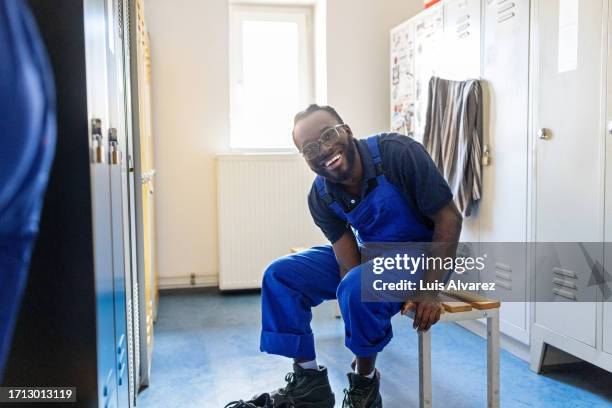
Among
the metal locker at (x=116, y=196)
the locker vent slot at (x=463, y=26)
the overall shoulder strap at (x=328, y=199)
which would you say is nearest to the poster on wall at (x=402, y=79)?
the locker vent slot at (x=463, y=26)

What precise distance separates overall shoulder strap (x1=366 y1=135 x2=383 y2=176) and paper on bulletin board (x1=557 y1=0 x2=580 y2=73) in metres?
0.85

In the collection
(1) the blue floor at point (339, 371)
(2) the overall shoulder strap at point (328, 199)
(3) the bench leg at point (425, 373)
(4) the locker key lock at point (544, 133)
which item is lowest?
(1) the blue floor at point (339, 371)

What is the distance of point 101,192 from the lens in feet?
3.36

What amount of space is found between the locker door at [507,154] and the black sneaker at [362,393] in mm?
923

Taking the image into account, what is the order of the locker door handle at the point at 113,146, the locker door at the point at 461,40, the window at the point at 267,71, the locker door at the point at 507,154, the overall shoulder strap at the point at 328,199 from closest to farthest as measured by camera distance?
the locker door handle at the point at 113,146 < the overall shoulder strap at the point at 328,199 < the locker door at the point at 507,154 < the locker door at the point at 461,40 < the window at the point at 267,71

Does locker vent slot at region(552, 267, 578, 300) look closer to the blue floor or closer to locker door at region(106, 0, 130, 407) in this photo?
the blue floor

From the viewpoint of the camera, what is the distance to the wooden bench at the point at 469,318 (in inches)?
66.9

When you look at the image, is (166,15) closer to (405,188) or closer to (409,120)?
(409,120)

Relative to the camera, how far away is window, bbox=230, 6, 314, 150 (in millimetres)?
3936

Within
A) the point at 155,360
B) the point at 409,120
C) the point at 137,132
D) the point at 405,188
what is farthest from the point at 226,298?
the point at 405,188

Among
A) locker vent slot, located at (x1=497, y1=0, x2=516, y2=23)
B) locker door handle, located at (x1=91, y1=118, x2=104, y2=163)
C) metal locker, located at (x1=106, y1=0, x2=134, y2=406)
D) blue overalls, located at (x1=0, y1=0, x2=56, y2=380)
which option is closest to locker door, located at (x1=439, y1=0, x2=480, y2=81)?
locker vent slot, located at (x1=497, y1=0, x2=516, y2=23)

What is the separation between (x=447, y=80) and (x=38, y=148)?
7.79 ft

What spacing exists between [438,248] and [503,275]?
37.8 inches

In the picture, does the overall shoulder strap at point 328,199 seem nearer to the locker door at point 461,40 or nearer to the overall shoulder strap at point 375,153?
the overall shoulder strap at point 375,153
